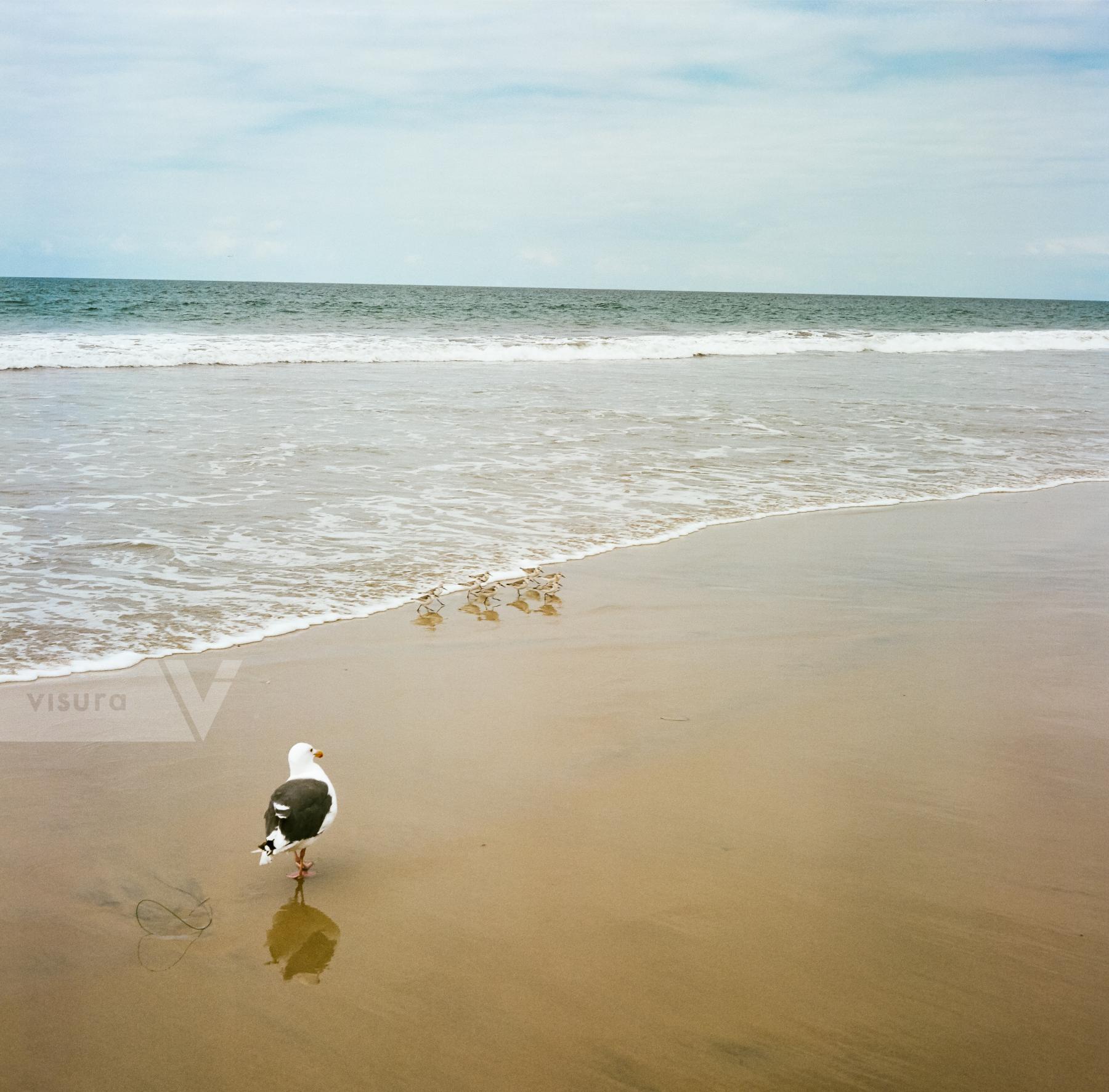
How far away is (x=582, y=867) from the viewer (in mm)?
3283

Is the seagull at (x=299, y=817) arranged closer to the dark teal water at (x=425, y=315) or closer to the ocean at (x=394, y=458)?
the ocean at (x=394, y=458)

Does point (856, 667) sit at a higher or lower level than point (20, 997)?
higher

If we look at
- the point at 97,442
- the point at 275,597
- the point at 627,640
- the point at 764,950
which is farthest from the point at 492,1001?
the point at 97,442

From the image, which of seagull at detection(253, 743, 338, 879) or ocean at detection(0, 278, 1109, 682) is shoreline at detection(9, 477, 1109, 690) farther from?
seagull at detection(253, 743, 338, 879)

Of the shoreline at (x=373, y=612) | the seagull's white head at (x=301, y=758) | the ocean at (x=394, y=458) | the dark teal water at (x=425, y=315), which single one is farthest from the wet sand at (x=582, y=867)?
the dark teal water at (x=425, y=315)

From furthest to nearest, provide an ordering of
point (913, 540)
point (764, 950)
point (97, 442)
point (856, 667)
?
1. point (97, 442)
2. point (913, 540)
3. point (856, 667)
4. point (764, 950)

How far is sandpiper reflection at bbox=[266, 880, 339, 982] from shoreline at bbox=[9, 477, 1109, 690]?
237 cm

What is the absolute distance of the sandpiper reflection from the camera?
9.23 ft

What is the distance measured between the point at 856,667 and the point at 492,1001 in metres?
3.07

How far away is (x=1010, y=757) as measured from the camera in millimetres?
4090

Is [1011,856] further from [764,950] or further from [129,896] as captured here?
[129,896]
